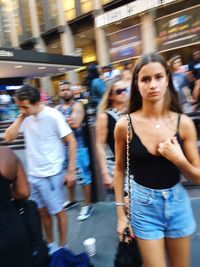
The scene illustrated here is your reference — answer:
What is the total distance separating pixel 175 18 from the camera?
15.2m

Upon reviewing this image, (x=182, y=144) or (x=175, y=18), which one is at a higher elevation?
(x=175, y=18)

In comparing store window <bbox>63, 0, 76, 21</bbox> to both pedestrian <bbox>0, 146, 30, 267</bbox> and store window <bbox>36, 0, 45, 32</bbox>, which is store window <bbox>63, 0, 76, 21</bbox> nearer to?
store window <bbox>36, 0, 45, 32</bbox>

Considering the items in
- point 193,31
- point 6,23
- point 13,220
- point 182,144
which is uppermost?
point 6,23

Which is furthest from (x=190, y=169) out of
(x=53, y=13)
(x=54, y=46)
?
(x=54, y=46)

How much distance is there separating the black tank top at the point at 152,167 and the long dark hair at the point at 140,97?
0.18 metres

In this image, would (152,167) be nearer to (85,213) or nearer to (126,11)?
(85,213)

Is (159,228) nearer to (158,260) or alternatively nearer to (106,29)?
(158,260)

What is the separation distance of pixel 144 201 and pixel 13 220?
85cm

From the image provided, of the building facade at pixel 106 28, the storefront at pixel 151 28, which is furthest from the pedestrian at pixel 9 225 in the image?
the building facade at pixel 106 28

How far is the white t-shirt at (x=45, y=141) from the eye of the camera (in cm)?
314

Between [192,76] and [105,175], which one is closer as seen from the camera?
[105,175]

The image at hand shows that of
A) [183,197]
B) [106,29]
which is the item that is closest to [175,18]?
[106,29]

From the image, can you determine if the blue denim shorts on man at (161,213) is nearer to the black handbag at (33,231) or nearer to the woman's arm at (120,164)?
the woman's arm at (120,164)

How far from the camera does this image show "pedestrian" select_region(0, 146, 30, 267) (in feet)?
5.86
